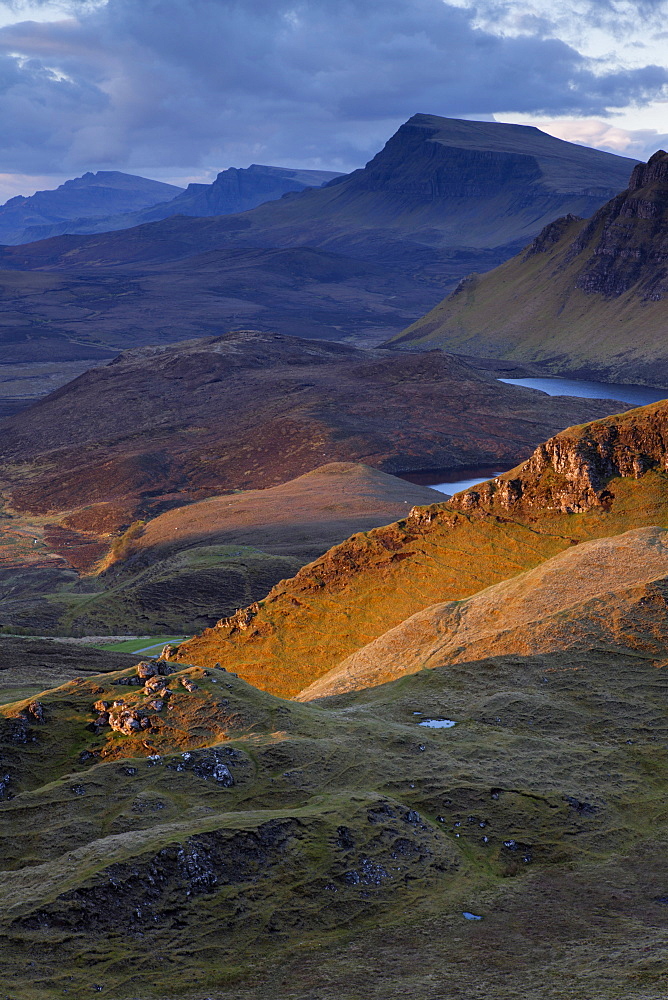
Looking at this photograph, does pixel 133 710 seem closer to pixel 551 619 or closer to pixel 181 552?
pixel 551 619

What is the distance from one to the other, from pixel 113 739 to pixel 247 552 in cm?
7882

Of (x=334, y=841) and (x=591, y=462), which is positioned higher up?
(x=591, y=462)

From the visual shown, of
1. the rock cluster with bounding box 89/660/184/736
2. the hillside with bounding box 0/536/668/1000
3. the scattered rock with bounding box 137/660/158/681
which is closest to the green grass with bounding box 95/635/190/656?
the scattered rock with bounding box 137/660/158/681

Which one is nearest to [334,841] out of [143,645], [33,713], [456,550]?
[33,713]

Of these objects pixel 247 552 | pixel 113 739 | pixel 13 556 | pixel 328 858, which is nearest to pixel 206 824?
pixel 328 858

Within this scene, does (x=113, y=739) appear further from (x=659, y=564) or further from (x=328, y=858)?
(x=659, y=564)

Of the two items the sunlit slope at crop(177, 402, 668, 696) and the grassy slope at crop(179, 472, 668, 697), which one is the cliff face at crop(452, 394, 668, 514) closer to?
the sunlit slope at crop(177, 402, 668, 696)

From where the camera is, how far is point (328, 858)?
90.3 ft

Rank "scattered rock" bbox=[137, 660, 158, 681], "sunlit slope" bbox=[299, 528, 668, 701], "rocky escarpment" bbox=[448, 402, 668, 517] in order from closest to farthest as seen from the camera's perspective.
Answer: "scattered rock" bbox=[137, 660, 158, 681] → "sunlit slope" bbox=[299, 528, 668, 701] → "rocky escarpment" bbox=[448, 402, 668, 517]

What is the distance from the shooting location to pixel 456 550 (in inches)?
2667

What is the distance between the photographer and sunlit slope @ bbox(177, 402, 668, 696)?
6394 centimetres

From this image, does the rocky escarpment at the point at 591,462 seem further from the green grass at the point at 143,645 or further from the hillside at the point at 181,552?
the hillside at the point at 181,552

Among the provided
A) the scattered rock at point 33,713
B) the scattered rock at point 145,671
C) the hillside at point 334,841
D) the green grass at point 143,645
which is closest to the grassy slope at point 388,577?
the green grass at point 143,645

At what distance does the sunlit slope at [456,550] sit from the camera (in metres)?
63.9
